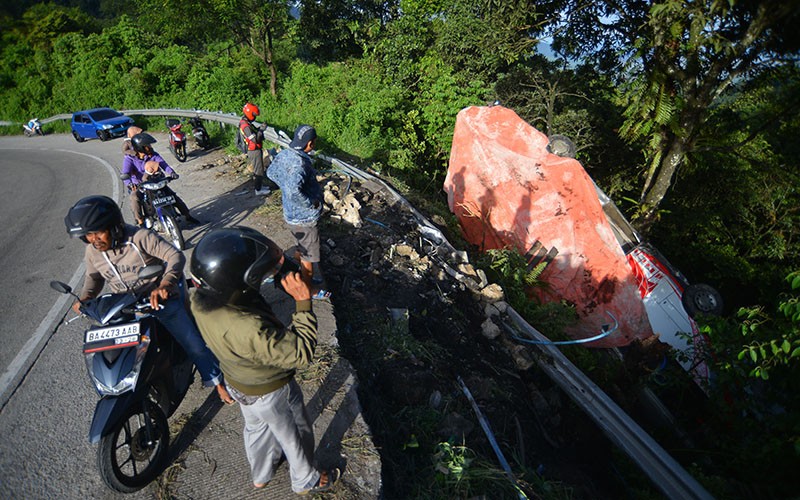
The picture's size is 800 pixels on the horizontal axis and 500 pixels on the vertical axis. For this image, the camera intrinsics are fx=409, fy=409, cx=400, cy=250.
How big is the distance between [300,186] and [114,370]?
7.35 ft

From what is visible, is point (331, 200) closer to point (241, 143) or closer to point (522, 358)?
point (241, 143)

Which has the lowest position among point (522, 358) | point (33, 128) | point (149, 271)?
point (33, 128)

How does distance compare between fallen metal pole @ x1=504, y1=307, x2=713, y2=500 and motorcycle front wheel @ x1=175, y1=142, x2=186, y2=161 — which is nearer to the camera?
fallen metal pole @ x1=504, y1=307, x2=713, y2=500

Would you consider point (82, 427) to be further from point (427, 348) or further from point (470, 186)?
point (470, 186)

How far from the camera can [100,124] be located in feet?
50.7

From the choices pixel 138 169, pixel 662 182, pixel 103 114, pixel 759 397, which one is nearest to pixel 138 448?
pixel 138 169

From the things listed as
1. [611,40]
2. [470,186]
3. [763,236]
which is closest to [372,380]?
[470,186]

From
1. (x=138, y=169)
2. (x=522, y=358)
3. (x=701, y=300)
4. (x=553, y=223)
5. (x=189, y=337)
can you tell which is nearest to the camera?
(x=189, y=337)

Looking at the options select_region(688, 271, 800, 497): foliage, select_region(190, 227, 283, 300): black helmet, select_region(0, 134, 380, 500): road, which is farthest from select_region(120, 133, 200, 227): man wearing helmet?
select_region(688, 271, 800, 497): foliage

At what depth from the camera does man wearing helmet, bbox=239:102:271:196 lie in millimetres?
7554

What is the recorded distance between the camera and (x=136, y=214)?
240 inches

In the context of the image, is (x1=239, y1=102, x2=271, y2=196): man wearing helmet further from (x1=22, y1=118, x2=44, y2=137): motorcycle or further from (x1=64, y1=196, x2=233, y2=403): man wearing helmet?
(x1=22, y1=118, x2=44, y2=137): motorcycle

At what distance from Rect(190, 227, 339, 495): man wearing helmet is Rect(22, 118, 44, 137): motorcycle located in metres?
23.5

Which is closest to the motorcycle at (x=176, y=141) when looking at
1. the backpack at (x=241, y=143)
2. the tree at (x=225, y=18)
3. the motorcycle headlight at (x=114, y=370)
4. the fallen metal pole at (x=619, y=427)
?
the backpack at (x=241, y=143)
